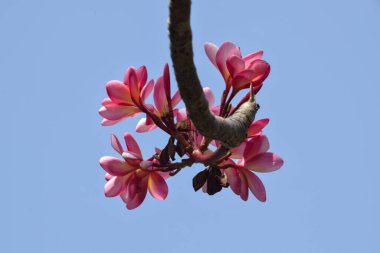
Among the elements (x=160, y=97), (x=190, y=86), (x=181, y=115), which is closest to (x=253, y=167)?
(x=181, y=115)

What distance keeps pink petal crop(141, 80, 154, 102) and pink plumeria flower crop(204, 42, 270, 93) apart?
26 centimetres

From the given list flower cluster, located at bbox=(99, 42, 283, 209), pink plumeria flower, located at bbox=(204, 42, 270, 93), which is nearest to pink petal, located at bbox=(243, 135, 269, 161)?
flower cluster, located at bbox=(99, 42, 283, 209)

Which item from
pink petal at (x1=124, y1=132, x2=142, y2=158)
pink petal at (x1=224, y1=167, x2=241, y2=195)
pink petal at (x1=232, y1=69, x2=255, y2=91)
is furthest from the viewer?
pink petal at (x1=124, y1=132, x2=142, y2=158)

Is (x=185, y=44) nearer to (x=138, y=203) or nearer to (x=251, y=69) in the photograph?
(x=251, y=69)

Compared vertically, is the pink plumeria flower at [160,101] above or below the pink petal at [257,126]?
above

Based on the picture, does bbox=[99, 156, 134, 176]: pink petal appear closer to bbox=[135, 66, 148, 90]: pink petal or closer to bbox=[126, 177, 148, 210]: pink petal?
bbox=[126, 177, 148, 210]: pink petal

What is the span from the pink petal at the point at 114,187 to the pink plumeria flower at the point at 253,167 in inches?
17.7

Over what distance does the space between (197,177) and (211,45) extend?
19.4 inches

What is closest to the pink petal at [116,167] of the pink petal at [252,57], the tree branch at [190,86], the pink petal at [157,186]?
the pink petal at [157,186]

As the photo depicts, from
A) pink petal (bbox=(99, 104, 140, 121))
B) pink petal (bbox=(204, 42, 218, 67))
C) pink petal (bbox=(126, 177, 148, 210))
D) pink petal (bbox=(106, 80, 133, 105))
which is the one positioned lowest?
pink petal (bbox=(126, 177, 148, 210))

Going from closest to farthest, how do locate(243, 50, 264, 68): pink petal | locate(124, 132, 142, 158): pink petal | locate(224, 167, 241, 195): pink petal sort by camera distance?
locate(243, 50, 264, 68): pink petal
locate(224, 167, 241, 195): pink petal
locate(124, 132, 142, 158): pink petal

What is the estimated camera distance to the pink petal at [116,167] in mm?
2945

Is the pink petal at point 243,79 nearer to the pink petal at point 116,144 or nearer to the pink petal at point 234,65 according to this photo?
the pink petal at point 234,65

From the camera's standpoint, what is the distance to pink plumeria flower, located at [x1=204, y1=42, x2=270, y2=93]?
105 inches
